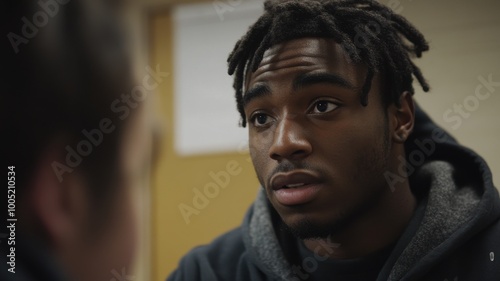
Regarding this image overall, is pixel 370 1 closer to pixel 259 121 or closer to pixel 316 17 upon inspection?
pixel 316 17

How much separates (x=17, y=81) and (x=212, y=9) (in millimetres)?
1926

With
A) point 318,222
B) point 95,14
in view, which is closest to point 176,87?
point 318,222

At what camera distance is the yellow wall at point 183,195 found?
6.41ft

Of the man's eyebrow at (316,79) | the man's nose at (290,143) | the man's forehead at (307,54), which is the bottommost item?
the man's nose at (290,143)

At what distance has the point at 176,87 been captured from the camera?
6.88 feet
